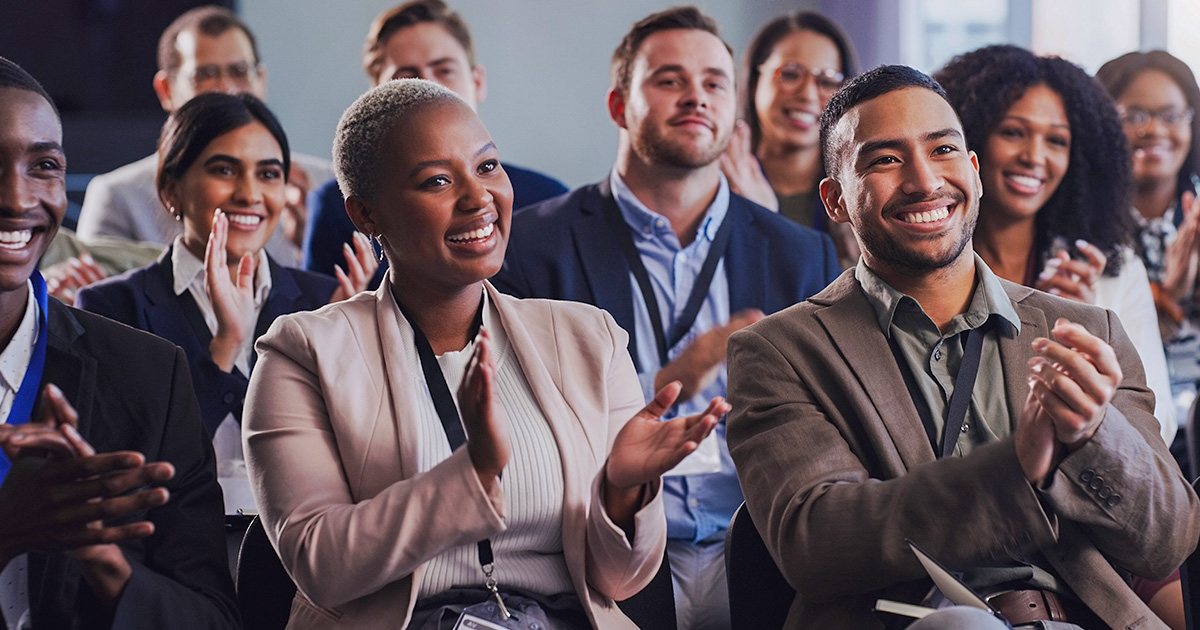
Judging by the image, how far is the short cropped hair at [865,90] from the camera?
78.8 inches

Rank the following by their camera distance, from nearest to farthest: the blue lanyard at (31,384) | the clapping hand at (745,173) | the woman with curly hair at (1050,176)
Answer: the blue lanyard at (31,384) → the woman with curly hair at (1050,176) → the clapping hand at (745,173)

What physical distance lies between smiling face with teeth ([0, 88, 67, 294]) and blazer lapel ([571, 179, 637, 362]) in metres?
1.33

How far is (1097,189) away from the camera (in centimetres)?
323

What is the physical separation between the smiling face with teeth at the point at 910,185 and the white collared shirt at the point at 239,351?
1.48 m

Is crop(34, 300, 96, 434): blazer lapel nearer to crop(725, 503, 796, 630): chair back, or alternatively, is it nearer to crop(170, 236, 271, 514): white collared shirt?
crop(170, 236, 271, 514): white collared shirt

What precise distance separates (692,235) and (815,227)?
34.8 inches

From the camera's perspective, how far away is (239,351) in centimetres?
297

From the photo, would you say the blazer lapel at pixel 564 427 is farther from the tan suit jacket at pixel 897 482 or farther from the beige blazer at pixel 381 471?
the tan suit jacket at pixel 897 482

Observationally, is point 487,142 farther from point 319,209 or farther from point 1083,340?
point 319,209

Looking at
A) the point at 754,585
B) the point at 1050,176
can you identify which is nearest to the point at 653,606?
the point at 754,585

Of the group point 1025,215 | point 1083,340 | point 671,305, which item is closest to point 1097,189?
point 1025,215

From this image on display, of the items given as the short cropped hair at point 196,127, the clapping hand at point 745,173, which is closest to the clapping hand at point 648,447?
the short cropped hair at point 196,127

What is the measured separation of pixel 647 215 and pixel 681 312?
11.7 inches

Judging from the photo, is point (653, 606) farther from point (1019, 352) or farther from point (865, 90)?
point (865, 90)
